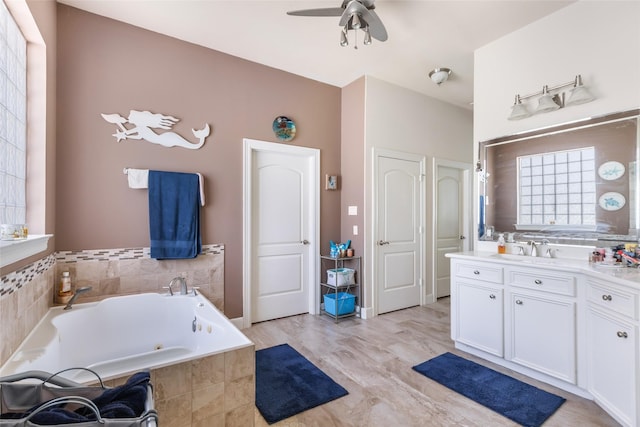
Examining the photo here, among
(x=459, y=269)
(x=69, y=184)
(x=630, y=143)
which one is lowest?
(x=459, y=269)

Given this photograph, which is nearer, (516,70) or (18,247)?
(18,247)

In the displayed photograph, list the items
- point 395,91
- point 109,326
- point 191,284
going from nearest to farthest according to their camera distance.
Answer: point 109,326 → point 191,284 → point 395,91

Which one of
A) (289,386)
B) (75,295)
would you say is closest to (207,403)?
(289,386)

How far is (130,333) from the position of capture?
2.49 metres

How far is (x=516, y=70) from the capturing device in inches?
109

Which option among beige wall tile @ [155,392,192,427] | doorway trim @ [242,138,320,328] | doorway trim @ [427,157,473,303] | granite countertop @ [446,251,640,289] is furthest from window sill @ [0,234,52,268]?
doorway trim @ [427,157,473,303]

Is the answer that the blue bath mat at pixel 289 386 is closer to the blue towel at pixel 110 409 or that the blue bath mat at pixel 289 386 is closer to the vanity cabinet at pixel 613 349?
the blue towel at pixel 110 409

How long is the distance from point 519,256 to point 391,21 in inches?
91.1

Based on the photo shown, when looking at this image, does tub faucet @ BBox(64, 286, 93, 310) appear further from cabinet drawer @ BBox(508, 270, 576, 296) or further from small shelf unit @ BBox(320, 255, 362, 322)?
cabinet drawer @ BBox(508, 270, 576, 296)

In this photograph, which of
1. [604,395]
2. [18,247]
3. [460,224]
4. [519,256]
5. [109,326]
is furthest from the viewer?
[460,224]

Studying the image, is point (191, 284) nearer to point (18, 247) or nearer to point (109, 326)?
point (109, 326)

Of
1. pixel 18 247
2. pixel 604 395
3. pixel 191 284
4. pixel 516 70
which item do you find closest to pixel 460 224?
pixel 516 70

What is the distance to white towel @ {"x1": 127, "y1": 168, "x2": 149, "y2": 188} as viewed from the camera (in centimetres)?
270

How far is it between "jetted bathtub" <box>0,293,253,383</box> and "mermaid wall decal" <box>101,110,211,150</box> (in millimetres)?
1408
